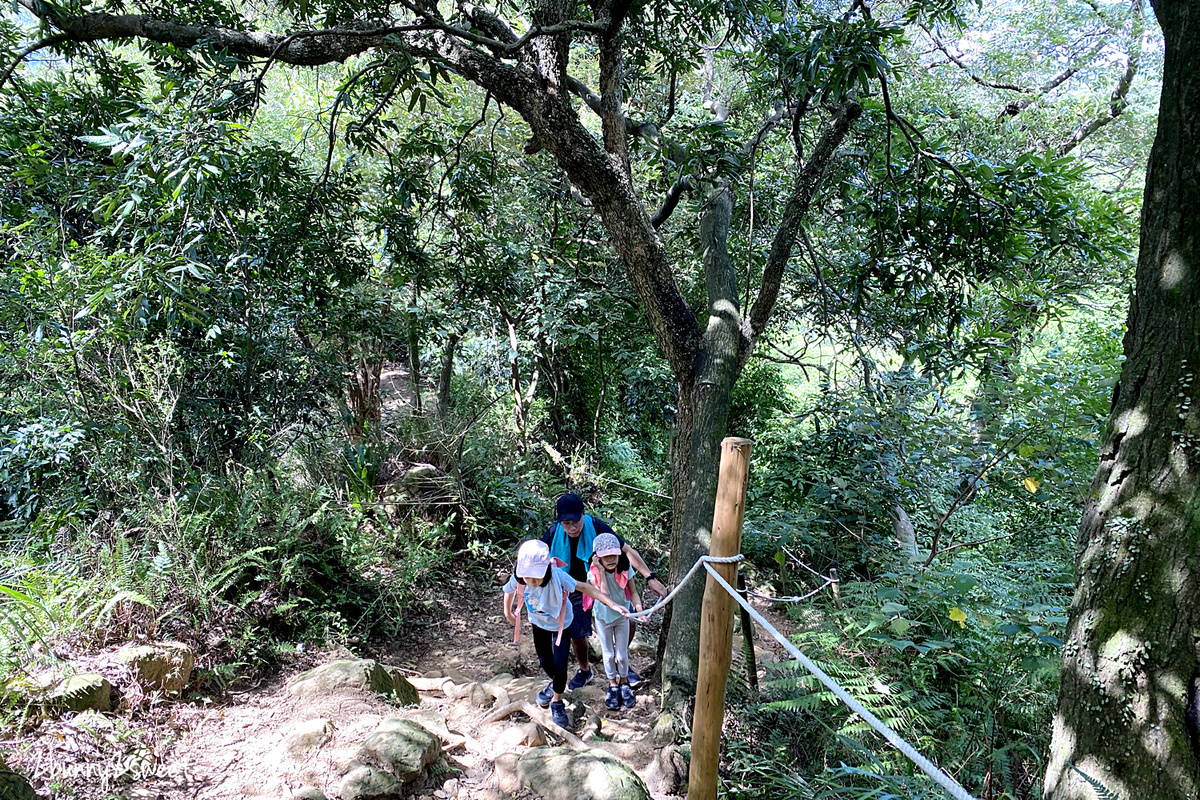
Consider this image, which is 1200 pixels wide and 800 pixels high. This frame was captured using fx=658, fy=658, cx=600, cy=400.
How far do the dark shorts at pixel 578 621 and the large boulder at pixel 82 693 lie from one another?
2602 millimetres

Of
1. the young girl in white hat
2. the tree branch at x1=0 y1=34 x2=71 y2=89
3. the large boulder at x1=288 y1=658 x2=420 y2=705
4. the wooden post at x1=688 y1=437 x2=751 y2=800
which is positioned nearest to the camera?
the wooden post at x1=688 y1=437 x2=751 y2=800

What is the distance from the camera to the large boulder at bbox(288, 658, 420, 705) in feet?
13.4

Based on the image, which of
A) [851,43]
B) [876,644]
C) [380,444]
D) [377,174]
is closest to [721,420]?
[876,644]

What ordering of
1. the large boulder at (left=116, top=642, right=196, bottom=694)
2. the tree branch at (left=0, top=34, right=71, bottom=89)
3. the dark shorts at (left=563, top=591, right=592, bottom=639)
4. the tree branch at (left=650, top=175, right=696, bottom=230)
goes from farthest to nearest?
the tree branch at (left=650, top=175, right=696, bottom=230) < the dark shorts at (left=563, top=591, right=592, bottom=639) < the tree branch at (left=0, top=34, right=71, bottom=89) < the large boulder at (left=116, top=642, right=196, bottom=694)

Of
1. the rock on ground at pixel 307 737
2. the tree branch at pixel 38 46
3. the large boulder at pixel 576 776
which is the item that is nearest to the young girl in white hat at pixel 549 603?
the large boulder at pixel 576 776

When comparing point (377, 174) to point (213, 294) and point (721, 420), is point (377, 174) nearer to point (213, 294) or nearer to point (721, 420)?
point (213, 294)

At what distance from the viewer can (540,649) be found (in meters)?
4.57

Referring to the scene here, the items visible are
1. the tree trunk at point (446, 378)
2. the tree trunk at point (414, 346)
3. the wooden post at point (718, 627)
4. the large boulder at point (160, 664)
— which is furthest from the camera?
the tree trunk at point (446, 378)

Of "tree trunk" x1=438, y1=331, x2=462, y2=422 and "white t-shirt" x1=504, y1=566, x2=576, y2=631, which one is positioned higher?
"tree trunk" x1=438, y1=331, x2=462, y2=422

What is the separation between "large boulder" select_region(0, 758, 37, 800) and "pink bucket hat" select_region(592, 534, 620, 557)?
116 inches

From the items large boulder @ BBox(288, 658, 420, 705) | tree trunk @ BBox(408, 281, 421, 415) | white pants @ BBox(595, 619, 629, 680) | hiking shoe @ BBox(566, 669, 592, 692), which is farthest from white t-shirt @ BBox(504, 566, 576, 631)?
tree trunk @ BBox(408, 281, 421, 415)

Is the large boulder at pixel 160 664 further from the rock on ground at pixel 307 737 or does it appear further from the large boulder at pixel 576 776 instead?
the large boulder at pixel 576 776

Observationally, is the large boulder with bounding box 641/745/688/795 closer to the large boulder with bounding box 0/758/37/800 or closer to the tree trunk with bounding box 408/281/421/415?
the large boulder with bounding box 0/758/37/800

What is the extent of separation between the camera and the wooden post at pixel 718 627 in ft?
9.36
